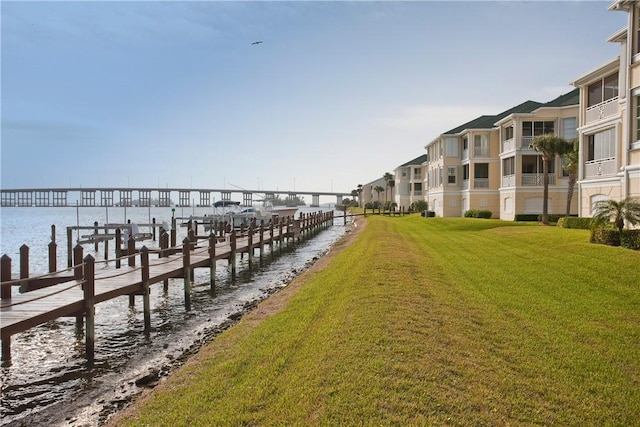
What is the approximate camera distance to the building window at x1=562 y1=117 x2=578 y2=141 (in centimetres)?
3769

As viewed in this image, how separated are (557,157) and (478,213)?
8018 millimetres

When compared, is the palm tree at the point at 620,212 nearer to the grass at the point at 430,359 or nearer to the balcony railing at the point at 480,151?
the grass at the point at 430,359

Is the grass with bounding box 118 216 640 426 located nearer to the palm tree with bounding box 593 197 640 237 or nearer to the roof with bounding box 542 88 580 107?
the palm tree with bounding box 593 197 640 237

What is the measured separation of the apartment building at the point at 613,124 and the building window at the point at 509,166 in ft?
40.3

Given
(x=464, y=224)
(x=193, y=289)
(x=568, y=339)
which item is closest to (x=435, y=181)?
(x=464, y=224)

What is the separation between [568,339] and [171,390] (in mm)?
6992

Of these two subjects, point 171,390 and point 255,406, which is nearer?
point 255,406

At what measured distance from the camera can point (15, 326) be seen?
33.2ft

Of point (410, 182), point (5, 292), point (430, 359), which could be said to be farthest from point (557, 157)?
point (410, 182)

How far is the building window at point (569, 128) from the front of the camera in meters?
37.7

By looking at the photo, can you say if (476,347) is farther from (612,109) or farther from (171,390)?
(612,109)

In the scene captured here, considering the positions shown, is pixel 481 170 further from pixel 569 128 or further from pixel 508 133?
pixel 569 128

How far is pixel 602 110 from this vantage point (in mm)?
26688

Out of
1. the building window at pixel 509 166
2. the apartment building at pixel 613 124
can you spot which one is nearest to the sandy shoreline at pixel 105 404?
the apartment building at pixel 613 124
